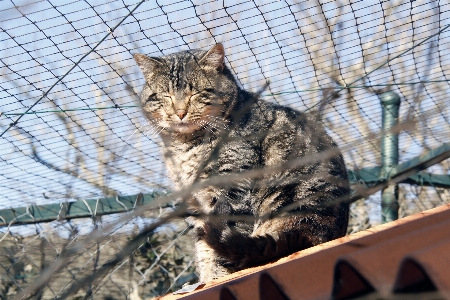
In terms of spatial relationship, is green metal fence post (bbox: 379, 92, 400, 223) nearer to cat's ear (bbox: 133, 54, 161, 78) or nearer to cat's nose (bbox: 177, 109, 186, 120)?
cat's nose (bbox: 177, 109, 186, 120)

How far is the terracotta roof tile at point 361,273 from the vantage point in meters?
1.04

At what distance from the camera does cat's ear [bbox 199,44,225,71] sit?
3.29 m

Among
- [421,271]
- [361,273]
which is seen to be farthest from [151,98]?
[421,271]

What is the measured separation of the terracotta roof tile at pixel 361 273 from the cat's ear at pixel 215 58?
191cm

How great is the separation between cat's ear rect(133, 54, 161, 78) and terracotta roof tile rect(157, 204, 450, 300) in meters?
2.00

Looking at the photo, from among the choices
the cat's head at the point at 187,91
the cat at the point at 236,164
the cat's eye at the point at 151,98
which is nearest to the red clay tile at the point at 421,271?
the cat at the point at 236,164

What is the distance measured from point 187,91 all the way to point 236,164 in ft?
2.13

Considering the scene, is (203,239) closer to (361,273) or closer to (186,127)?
(186,127)

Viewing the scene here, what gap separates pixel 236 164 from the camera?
9.44 feet

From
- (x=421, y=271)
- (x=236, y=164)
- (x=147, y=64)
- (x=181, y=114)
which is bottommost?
(x=236, y=164)

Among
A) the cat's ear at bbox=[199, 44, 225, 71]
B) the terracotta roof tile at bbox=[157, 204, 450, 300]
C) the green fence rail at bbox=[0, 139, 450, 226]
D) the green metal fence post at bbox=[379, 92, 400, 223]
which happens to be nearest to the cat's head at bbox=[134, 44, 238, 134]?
the cat's ear at bbox=[199, 44, 225, 71]

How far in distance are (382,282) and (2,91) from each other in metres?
2.32

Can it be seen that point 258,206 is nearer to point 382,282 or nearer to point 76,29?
point 76,29

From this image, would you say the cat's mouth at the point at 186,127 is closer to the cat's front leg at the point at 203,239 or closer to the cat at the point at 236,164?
the cat at the point at 236,164
